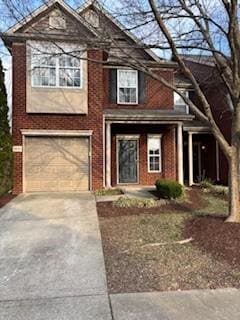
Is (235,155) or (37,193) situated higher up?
(235,155)

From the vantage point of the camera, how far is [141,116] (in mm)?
15531

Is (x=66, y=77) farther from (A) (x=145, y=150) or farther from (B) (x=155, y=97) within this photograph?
(A) (x=145, y=150)

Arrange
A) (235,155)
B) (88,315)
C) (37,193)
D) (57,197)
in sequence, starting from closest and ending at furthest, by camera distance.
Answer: (88,315)
(235,155)
(57,197)
(37,193)

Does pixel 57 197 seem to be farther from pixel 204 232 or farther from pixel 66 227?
pixel 204 232

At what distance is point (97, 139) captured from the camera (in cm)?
1484

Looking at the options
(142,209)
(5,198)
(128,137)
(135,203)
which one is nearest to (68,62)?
(128,137)

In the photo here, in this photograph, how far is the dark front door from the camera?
56.7 feet

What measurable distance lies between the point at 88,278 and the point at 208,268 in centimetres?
192

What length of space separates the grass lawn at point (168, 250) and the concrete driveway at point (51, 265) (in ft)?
1.07

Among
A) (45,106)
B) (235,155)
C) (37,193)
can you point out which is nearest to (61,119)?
(45,106)

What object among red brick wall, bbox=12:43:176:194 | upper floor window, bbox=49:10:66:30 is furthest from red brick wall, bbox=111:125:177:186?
upper floor window, bbox=49:10:66:30

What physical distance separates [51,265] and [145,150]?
12.0 metres

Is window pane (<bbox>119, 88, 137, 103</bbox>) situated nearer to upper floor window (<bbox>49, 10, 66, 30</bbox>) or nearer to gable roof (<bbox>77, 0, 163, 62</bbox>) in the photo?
upper floor window (<bbox>49, 10, 66, 30</bbox>)

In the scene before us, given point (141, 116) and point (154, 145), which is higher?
point (141, 116)
